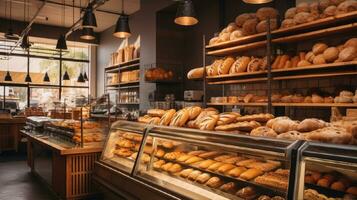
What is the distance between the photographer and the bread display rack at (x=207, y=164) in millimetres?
1408

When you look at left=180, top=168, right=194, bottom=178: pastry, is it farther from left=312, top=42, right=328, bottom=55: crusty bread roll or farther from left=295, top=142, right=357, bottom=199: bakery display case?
left=312, top=42, right=328, bottom=55: crusty bread roll

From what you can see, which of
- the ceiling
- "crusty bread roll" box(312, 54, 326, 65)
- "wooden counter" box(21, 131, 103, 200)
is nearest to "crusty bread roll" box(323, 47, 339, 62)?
"crusty bread roll" box(312, 54, 326, 65)

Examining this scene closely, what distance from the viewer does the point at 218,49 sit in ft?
16.1

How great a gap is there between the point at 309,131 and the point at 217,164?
0.71 m

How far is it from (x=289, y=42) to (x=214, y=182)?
104 inches

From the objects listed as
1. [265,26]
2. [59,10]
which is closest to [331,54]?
[265,26]

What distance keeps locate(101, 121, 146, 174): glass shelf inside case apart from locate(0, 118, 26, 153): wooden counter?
5.67 meters

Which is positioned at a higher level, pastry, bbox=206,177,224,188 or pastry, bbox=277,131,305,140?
pastry, bbox=277,131,305,140

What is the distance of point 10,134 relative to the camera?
26.0 feet

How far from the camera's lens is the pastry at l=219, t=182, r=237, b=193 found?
201 cm

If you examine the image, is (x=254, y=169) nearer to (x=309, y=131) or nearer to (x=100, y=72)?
(x=309, y=131)

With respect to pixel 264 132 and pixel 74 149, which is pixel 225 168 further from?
pixel 74 149

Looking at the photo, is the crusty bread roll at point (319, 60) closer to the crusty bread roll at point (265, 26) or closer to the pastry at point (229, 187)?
the crusty bread roll at point (265, 26)

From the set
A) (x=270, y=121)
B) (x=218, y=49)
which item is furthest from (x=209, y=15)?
(x=270, y=121)
